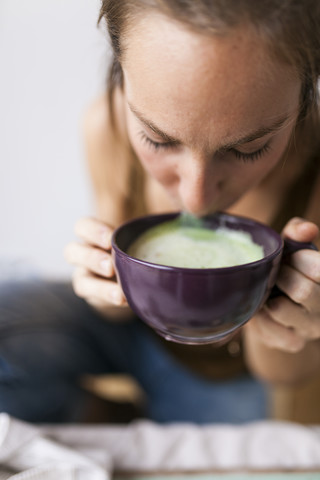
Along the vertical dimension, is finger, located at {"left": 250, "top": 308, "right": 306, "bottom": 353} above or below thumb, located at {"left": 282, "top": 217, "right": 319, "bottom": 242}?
below

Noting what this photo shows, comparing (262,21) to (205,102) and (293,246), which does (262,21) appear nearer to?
(205,102)

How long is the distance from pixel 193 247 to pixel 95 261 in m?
0.13

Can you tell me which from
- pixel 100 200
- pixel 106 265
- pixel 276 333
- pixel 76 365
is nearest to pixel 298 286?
pixel 276 333

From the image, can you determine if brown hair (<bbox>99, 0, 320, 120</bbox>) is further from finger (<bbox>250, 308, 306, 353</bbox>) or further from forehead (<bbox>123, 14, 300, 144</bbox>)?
finger (<bbox>250, 308, 306, 353</bbox>)

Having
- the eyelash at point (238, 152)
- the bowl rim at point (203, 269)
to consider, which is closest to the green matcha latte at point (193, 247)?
the bowl rim at point (203, 269)

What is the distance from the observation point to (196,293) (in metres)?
0.49

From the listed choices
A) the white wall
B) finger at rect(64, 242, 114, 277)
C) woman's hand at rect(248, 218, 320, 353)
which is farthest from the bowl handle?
the white wall

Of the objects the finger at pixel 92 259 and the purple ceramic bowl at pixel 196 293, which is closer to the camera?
the purple ceramic bowl at pixel 196 293

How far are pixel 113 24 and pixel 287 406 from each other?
3.47ft

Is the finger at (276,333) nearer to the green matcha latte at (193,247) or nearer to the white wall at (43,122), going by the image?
the green matcha latte at (193,247)

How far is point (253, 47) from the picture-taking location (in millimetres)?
427

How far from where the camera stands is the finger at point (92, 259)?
2.03 ft

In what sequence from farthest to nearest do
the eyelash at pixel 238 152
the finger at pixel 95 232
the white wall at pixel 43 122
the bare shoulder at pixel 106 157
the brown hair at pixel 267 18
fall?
the white wall at pixel 43 122
the bare shoulder at pixel 106 157
the finger at pixel 95 232
the eyelash at pixel 238 152
the brown hair at pixel 267 18

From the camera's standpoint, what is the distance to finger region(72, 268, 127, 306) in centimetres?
61
